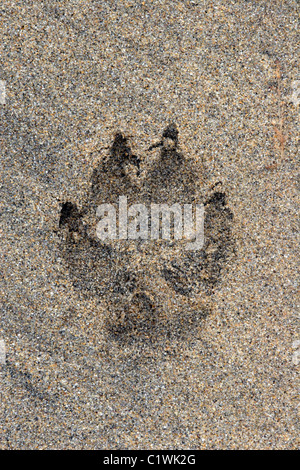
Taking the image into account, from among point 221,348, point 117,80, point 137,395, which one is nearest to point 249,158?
point 117,80

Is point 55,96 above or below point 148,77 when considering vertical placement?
below

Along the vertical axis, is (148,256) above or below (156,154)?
below
